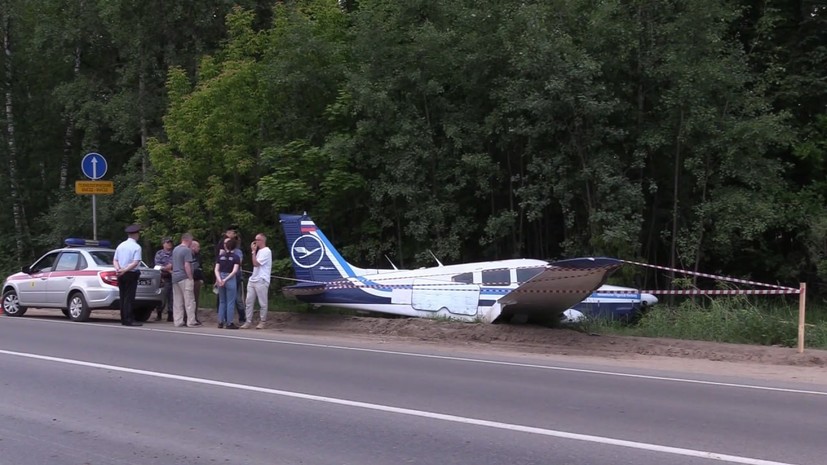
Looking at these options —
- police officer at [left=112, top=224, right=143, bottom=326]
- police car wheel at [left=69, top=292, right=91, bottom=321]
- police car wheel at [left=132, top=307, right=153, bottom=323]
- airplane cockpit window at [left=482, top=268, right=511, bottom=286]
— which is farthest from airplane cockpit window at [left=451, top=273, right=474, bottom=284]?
police car wheel at [left=69, top=292, right=91, bottom=321]

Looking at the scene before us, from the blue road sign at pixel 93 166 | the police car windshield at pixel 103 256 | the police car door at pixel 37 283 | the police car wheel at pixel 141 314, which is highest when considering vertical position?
the blue road sign at pixel 93 166

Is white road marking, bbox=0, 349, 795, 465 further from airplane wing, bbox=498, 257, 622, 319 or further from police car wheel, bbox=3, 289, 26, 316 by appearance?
police car wheel, bbox=3, 289, 26, 316

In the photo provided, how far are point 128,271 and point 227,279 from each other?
2.07m

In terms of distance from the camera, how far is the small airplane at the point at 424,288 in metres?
16.3

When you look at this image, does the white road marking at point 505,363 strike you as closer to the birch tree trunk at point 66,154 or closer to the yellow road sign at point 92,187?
the yellow road sign at point 92,187

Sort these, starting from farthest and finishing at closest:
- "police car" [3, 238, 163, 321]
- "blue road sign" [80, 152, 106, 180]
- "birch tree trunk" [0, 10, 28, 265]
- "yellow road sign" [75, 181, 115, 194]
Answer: "birch tree trunk" [0, 10, 28, 265] → "blue road sign" [80, 152, 106, 180] → "yellow road sign" [75, 181, 115, 194] → "police car" [3, 238, 163, 321]

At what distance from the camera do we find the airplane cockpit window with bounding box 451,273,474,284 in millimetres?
16672

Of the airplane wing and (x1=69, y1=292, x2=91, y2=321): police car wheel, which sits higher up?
the airplane wing

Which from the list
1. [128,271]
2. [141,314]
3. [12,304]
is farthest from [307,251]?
[12,304]

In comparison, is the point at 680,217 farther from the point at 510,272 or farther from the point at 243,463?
the point at 243,463

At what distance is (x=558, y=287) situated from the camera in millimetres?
14086

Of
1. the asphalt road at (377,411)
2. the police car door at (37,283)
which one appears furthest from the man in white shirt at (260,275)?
the police car door at (37,283)

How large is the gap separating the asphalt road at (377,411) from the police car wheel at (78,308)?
5.17 meters

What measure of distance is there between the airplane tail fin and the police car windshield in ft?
13.3
